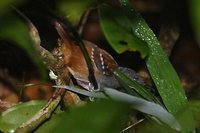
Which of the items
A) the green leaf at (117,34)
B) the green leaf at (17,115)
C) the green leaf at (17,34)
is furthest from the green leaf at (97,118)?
the green leaf at (17,115)

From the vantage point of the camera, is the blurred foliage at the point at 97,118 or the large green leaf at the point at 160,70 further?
the large green leaf at the point at 160,70

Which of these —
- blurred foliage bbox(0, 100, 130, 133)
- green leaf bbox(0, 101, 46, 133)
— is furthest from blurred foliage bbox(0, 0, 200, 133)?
blurred foliage bbox(0, 100, 130, 133)

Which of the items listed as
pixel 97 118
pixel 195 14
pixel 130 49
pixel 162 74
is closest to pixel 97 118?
pixel 97 118

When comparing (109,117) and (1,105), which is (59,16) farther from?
(109,117)

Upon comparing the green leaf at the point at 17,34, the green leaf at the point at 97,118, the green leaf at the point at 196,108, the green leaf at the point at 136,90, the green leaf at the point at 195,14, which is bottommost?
the green leaf at the point at 196,108

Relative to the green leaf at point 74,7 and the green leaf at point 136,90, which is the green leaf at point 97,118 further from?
the green leaf at point 74,7

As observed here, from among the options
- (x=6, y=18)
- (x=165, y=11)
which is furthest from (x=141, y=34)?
(x=165, y=11)
